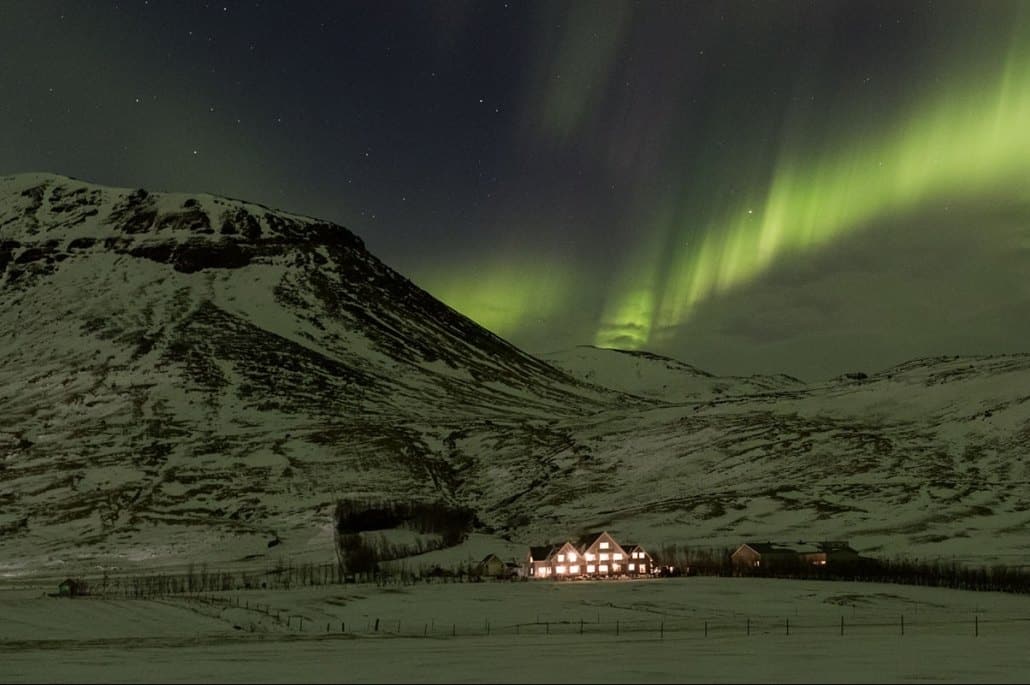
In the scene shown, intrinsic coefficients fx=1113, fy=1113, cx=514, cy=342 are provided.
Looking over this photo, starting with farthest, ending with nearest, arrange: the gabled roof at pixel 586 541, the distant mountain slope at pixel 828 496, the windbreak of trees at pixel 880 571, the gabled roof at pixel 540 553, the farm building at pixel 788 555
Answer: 1. the distant mountain slope at pixel 828 496
2. the gabled roof at pixel 540 553
3. the gabled roof at pixel 586 541
4. the farm building at pixel 788 555
5. the windbreak of trees at pixel 880 571

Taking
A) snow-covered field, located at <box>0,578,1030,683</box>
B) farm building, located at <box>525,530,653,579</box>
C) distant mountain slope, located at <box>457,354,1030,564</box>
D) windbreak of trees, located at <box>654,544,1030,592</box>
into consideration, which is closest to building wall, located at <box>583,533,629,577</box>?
farm building, located at <box>525,530,653,579</box>

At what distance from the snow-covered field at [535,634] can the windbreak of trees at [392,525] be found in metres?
39.3

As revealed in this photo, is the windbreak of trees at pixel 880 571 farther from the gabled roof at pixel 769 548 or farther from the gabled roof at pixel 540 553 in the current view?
the gabled roof at pixel 540 553

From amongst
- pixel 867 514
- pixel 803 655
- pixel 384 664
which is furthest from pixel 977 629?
pixel 867 514

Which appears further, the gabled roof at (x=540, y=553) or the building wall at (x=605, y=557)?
the gabled roof at (x=540, y=553)

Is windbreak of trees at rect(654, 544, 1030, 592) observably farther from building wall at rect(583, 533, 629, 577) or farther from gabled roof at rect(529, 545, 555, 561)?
gabled roof at rect(529, 545, 555, 561)

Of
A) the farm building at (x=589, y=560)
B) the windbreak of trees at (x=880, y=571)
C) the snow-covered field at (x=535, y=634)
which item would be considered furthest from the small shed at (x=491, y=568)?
the windbreak of trees at (x=880, y=571)

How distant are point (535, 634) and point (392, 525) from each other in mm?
91186

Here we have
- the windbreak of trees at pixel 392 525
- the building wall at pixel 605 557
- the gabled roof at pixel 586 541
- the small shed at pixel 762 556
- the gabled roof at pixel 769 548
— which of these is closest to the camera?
the small shed at pixel 762 556

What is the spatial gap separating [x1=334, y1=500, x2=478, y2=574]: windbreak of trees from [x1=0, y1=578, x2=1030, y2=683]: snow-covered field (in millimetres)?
39271

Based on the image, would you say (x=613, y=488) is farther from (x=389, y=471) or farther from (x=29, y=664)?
(x=29, y=664)

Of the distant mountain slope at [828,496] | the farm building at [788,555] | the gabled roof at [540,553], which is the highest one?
the distant mountain slope at [828,496]

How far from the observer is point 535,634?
63.6 meters

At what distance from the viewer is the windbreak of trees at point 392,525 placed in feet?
Result: 455
